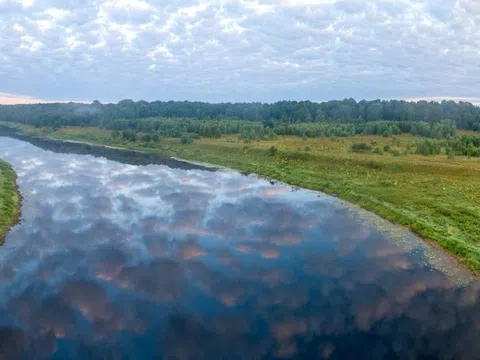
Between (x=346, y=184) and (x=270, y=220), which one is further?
(x=346, y=184)

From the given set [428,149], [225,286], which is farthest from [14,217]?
[428,149]

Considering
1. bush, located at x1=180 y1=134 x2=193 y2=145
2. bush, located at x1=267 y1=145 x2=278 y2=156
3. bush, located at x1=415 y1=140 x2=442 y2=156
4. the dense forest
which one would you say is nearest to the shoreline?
bush, located at x1=267 y1=145 x2=278 y2=156

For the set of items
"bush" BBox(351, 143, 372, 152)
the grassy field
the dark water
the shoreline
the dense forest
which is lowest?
the dark water

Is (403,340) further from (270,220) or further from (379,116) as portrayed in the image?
(379,116)

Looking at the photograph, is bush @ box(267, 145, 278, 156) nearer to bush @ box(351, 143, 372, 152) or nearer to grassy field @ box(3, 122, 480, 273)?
grassy field @ box(3, 122, 480, 273)

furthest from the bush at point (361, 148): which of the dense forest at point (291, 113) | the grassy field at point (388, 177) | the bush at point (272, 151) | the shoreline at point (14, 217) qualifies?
the dense forest at point (291, 113)

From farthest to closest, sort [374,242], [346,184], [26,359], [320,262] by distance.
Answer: [346,184]
[374,242]
[320,262]
[26,359]

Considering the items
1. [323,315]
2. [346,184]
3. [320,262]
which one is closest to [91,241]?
[320,262]
